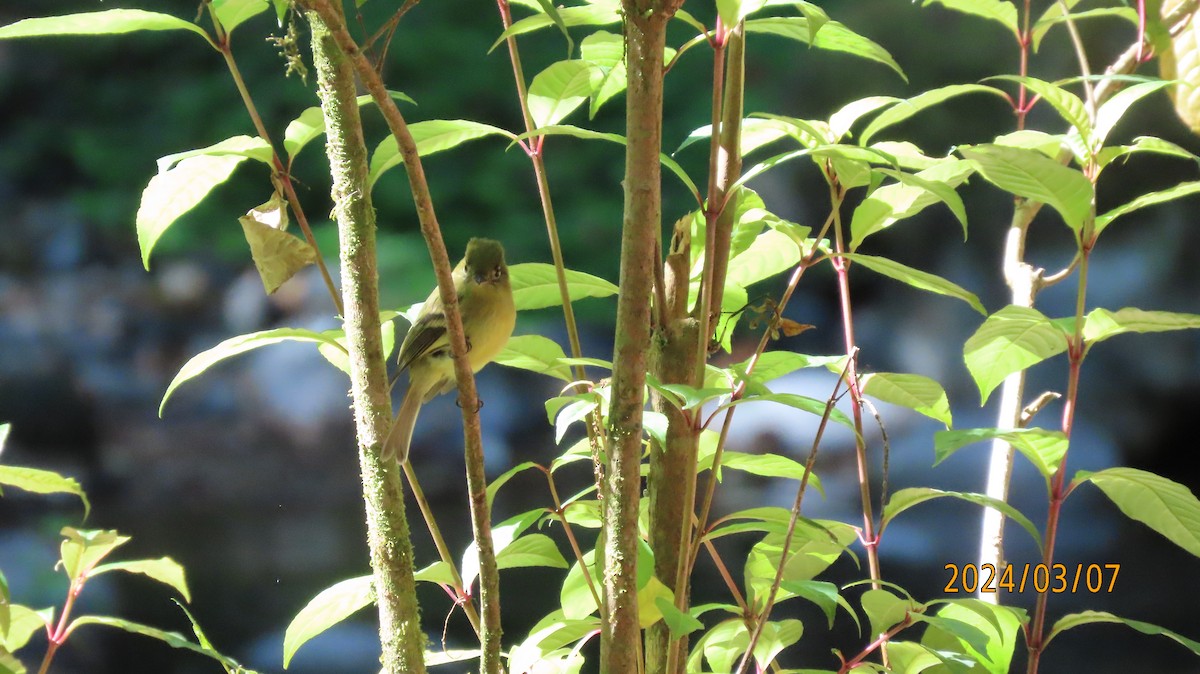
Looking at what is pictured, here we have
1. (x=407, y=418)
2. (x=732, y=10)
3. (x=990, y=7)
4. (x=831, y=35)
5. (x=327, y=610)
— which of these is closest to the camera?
(x=732, y=10)

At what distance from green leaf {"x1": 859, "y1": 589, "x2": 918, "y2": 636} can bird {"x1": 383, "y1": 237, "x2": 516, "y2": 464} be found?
0.56 m

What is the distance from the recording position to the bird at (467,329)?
4.36 feet

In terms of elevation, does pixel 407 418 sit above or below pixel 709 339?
below

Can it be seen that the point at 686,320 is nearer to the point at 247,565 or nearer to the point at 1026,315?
the point at 1026,315

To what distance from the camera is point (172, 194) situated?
2.58ft

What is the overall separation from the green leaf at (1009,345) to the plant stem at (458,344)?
43 centimetres

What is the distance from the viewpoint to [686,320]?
0.87 meters

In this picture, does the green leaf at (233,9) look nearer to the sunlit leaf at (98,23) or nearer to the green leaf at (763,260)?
the sunlit leaf at (98,23)

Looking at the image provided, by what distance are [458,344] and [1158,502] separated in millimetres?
637

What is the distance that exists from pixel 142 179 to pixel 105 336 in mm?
306

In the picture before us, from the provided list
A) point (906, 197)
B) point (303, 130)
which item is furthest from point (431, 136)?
point (906, 197)

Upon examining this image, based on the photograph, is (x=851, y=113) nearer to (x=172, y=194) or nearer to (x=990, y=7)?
(x=990, y=7)

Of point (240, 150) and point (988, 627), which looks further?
point (988, 627)
